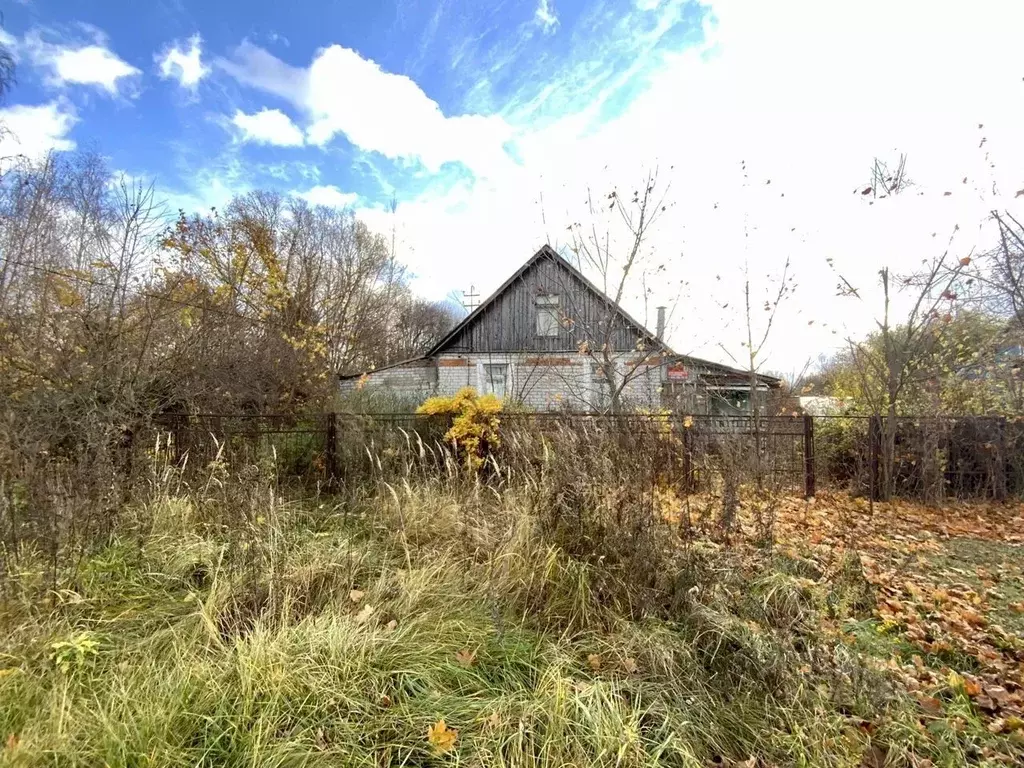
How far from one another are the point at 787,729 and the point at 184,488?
5557 mm

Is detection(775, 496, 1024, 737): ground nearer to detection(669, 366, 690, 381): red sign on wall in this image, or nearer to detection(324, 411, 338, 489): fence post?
detection(324, 411, 338, 489): fence post

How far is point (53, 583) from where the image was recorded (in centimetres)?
295

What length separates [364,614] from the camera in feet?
9.09

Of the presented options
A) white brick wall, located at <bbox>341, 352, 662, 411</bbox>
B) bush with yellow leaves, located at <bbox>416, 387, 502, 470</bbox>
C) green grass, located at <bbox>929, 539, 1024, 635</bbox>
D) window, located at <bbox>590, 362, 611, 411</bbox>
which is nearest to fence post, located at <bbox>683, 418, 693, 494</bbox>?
green grass, located at <bbox>929, 539, 1024, 635</bbox>

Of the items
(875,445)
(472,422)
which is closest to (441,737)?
(472,422)

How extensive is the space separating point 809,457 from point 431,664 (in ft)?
23.3

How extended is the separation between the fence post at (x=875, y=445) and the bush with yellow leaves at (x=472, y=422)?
5.76 m

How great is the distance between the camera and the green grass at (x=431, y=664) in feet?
6.54

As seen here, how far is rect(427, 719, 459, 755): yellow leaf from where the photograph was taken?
196 centimetres

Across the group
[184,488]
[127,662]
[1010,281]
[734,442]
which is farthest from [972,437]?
[184,488]

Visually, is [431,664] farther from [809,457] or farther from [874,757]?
[809,457]

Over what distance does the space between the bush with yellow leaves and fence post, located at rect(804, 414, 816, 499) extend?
191 inches

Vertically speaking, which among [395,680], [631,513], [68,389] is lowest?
[395,680]

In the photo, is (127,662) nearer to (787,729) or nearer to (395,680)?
(395,680)
